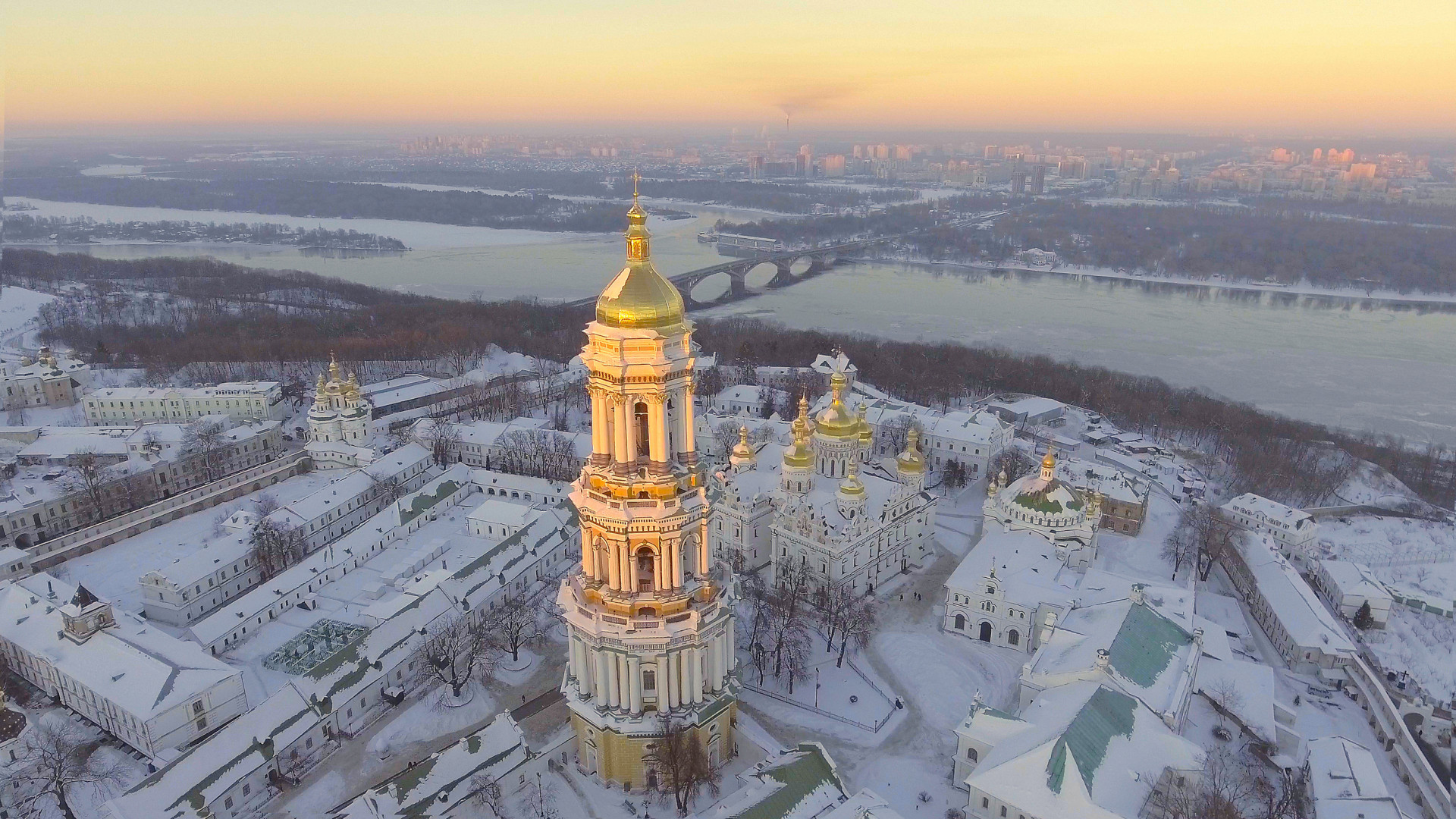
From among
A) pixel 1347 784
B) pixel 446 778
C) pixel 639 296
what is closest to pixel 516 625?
pixel 446 778

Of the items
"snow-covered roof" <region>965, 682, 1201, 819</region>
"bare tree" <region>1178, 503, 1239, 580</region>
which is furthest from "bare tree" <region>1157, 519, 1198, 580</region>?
"snow-covered roof" <region>965, 682, 1201, 819</region>

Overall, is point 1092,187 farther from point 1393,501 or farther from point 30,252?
point 30,252

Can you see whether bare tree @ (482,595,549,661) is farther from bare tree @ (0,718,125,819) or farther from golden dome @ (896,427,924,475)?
golden dome @ (896,427,924,475)

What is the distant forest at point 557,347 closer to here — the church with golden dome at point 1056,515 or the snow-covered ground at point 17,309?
the snow-covered ground at point 17,309

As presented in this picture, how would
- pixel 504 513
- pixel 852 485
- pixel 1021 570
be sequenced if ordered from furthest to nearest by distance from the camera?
1. pixel 504 513
2. pixel 852 485
3. pixel 1021 570

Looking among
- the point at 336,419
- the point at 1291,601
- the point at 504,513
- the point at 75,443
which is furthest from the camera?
the point at 336,419

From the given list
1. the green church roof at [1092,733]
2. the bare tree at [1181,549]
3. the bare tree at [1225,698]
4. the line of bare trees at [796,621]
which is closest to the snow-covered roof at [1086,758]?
the green church roof at [1092,733]

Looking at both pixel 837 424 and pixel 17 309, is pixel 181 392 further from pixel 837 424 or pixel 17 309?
pixel 17 309
